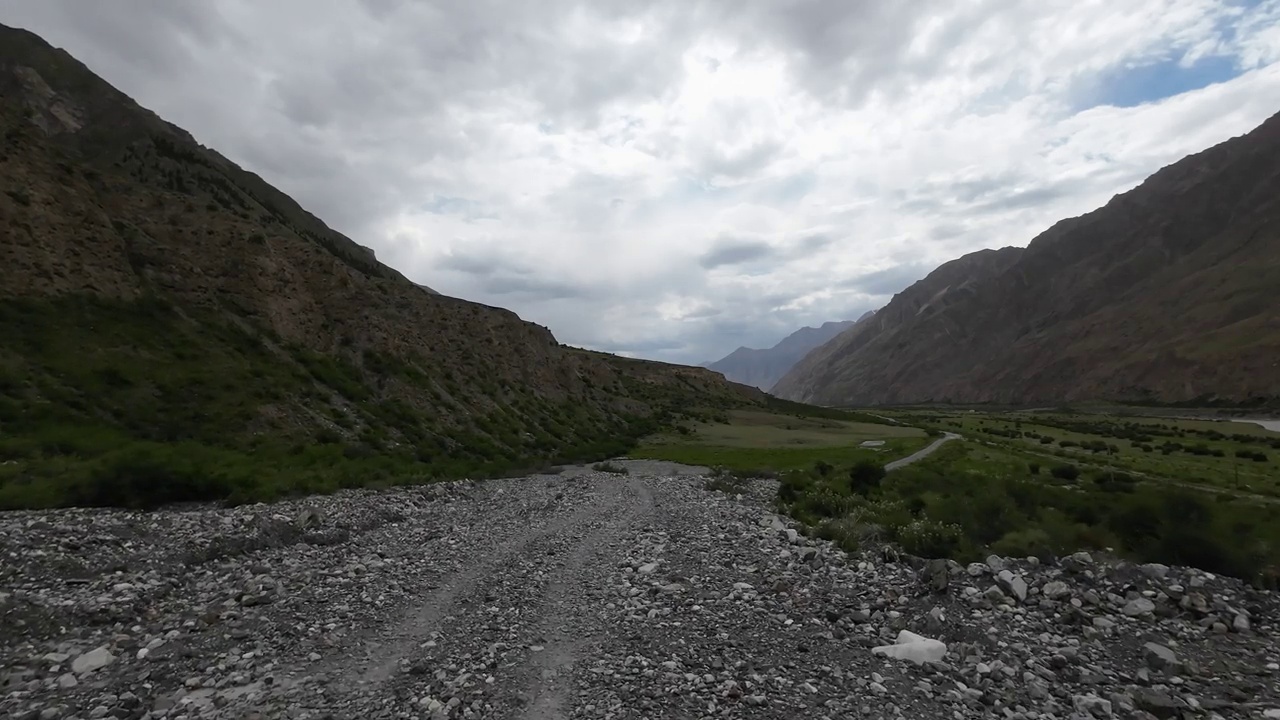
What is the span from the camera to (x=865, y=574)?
15.3m

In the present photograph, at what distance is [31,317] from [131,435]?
10077 millimetres

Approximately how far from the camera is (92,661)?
1004 centimetres

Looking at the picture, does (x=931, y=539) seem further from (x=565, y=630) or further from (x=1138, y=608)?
(x=565, y=630)

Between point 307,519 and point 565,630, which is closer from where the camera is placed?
point 565,630

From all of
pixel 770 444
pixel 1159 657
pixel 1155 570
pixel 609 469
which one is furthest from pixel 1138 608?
pixel 770 444

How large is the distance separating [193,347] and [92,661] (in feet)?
98.1

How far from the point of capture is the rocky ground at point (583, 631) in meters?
9.42

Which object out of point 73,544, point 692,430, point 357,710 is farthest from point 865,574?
point 692,430

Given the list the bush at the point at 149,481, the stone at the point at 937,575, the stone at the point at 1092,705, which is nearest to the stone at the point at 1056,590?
the stone at the point at 937,575

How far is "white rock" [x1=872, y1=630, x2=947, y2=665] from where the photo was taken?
36.0 feet

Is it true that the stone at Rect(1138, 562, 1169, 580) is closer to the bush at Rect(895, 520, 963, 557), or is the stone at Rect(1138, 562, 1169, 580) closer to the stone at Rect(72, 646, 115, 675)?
the bush at Rect(895, 520, 963, 557)

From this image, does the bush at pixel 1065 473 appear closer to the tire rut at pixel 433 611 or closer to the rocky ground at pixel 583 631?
the rocky ground at pixel 583 631

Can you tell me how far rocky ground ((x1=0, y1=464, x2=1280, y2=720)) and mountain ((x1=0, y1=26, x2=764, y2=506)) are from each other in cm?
754

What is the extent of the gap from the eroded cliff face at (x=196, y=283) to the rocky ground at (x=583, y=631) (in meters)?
17.4
